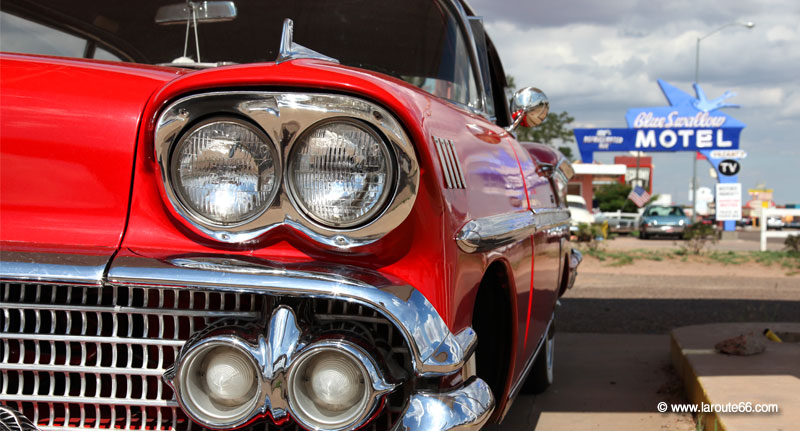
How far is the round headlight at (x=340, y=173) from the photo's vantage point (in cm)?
→ 141

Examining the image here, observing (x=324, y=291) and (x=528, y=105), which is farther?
(x=528, y=105)

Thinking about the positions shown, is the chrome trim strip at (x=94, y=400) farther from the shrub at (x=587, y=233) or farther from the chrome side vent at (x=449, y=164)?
the shrub at (x=587, y=233)

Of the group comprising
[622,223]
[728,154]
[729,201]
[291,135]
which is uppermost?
[728,154]

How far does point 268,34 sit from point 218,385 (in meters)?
1.60

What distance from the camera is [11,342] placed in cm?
147

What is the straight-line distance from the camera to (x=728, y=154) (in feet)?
92.0

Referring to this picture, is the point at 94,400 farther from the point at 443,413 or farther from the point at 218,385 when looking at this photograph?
the point at 443,413

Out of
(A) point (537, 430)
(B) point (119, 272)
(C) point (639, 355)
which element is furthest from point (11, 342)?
(C) point (639, 355)

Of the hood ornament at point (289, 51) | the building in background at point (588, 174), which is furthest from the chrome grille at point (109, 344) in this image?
the building in background at point (588, 174)

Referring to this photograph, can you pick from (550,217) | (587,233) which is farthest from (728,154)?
(550,217)

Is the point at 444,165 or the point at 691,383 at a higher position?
the point at 444,165

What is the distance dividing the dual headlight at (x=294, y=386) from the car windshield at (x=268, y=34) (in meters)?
1.30

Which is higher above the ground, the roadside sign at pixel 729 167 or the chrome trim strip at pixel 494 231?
the roadside sign at pixel 729 167

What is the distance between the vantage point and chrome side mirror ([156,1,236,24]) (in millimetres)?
2527
